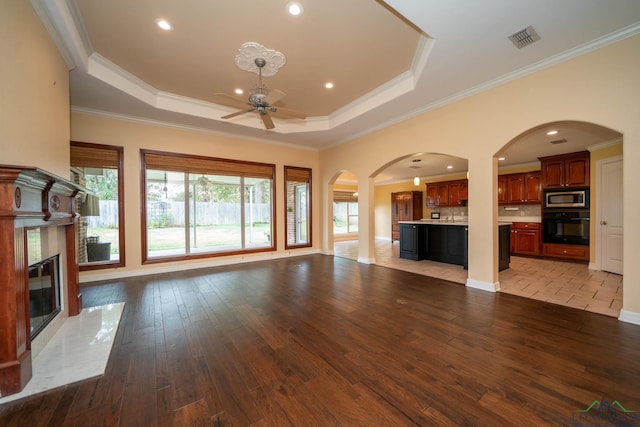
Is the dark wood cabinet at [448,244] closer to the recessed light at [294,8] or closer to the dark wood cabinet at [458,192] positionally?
the dark wood cabinet at [458,192]

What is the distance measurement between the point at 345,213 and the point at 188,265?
7.76m

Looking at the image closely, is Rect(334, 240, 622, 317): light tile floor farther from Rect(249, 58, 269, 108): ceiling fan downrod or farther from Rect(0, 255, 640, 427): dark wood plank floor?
Rect(249, 58, 269, 108): ceiling fan downrod

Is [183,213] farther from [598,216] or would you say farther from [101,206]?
[598,216]

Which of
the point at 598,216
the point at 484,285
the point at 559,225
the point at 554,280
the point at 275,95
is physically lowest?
the point at 554,280

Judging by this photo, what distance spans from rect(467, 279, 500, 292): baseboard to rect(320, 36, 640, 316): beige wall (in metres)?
0.01

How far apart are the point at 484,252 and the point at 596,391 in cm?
235

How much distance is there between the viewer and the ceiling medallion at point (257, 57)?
2.98 metres

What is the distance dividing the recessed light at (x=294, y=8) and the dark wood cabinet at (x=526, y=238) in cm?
793

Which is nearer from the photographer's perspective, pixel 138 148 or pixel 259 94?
pixel 259 94

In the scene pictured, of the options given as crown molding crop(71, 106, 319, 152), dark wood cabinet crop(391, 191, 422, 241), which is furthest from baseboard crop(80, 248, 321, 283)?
dark wood cabinet crop(391, 191, 422, 241)

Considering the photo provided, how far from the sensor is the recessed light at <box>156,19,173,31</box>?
106 inches

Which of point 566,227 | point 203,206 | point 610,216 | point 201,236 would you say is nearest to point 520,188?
point 566,227

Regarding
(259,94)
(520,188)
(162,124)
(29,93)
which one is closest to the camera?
(29,93)

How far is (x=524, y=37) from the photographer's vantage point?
2670 mm
